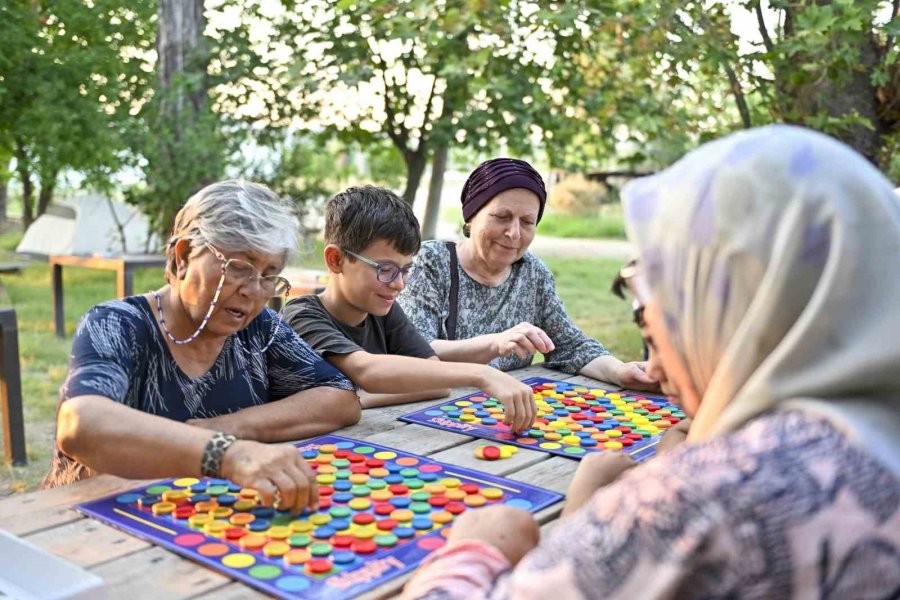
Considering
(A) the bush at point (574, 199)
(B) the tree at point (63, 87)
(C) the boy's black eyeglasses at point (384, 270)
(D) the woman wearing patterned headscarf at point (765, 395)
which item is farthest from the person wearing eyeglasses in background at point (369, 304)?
(A) the bush at point (574, 199)

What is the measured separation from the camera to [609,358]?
10.6ft

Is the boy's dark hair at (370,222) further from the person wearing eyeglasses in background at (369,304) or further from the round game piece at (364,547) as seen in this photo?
the round game piece at (364,547)

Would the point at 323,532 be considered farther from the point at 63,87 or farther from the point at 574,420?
the point at 63,87

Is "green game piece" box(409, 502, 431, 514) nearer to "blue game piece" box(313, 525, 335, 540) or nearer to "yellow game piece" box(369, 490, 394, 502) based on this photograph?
"yellow game piece" box(369, 490, 394, 502)

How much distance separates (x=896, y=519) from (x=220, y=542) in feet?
3.60

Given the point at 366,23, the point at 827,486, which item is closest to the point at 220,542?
the point at 827,486

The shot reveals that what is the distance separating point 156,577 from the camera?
1481mm

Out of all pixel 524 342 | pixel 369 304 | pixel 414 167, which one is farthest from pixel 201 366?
pixel 414 167

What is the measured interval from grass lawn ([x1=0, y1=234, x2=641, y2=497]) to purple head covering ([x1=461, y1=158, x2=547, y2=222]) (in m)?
1.21

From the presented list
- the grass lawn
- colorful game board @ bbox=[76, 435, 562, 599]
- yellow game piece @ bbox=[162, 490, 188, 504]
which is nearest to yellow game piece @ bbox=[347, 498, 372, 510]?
colorful game board @ bbox=[76, 435, 562, 599]

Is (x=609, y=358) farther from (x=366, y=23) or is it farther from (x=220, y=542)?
(x=366, y=23)

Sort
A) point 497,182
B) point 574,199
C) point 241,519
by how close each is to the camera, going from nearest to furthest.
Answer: point 241,519
point 497,182
point 574,199

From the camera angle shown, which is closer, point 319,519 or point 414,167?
point 319,519

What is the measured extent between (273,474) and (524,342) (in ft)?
4.29
